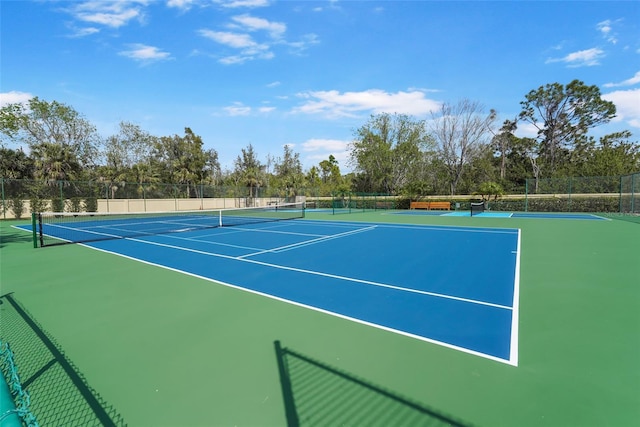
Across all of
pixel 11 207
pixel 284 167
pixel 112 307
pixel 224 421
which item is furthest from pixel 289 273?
pixel 284 167

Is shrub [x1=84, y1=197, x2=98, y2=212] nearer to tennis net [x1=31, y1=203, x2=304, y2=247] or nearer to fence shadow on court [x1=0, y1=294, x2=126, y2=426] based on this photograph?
tennis net [x1=31, y1=203, x2=304, y2=247]

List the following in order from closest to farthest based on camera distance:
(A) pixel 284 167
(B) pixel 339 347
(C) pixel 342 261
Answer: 1. (B) pixel 339 347
2. (C) pixel 342 261
3. (A) pixel 284 167

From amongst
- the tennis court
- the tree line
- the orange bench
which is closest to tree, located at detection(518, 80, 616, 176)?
the tree line

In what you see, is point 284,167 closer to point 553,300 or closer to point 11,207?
point 11,207

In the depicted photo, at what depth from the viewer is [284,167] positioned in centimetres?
5741

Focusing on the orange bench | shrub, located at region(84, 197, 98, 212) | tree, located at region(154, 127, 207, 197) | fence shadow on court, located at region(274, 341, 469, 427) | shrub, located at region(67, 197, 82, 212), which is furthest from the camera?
tree, located at region(154, 127, 207, 197)

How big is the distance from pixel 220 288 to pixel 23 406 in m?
3.44

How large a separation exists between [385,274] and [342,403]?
416 cm

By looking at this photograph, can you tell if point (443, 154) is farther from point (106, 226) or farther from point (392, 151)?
point (106, 226)

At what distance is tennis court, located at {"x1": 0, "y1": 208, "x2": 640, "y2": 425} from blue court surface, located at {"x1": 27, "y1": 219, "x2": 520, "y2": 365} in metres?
0.04

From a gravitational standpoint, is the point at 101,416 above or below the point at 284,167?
below

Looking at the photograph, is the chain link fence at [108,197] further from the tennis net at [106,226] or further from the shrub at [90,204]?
the tennis net at [106,226]

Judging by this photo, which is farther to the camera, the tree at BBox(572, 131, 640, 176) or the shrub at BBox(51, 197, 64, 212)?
the tree at BBox(572, 131, 640, 176)

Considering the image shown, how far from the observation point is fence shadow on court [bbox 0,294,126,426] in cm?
250
